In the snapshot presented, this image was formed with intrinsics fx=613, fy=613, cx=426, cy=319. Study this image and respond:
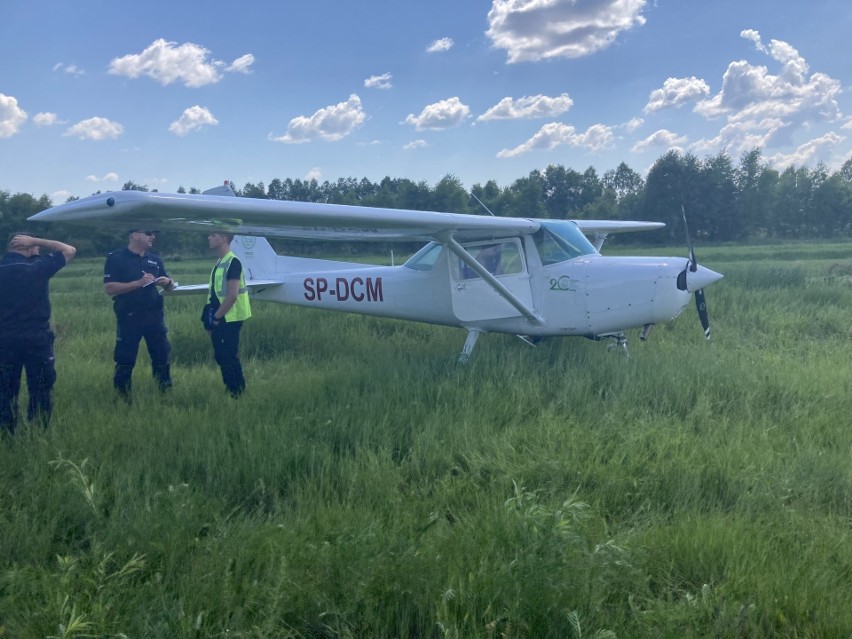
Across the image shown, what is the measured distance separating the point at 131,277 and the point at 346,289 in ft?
10.5

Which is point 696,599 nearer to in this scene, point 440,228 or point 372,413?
point 372,413

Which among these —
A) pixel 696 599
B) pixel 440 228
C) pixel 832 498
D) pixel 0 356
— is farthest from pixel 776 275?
pixel 0 356

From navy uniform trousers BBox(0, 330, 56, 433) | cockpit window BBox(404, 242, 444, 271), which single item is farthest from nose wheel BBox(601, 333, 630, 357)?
navy uniform trousers BBox(0, 330, 56, 433)

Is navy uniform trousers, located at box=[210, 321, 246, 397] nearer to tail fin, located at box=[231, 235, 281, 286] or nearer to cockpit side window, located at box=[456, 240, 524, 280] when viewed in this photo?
cockpit side window, located at box=[456, 240, 524, 280]

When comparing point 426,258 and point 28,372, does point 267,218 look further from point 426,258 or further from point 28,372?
point 426,258

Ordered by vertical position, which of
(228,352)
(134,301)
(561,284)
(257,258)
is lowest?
(228,352)

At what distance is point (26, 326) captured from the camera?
4.62 m

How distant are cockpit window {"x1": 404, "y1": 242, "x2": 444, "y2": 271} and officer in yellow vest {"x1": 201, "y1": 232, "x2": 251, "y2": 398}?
275cm

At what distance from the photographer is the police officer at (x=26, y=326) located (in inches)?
179

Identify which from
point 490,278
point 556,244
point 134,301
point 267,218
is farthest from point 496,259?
point 134,301

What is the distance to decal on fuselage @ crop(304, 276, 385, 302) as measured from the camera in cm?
834

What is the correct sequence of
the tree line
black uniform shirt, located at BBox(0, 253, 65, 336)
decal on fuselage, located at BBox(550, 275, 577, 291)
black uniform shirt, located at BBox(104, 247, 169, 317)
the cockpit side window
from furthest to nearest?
the tree line < the cockpit side window < decal on fuselage, located at BBox(550, 275, 577, 291) < black uniform shirt, located at BBox(104, 247, 169, 317) < black uniform shirt, located at BBox(0, 253, 65, 336)

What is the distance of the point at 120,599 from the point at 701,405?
4.30 metres

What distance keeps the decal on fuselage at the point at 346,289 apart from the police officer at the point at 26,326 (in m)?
4.02
